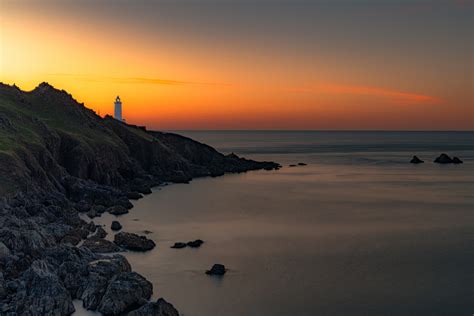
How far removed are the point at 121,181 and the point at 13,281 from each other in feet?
214

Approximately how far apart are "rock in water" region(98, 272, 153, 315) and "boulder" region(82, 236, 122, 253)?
1374 centimetres

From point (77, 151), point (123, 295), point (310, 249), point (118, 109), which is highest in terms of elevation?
point (118, 109)

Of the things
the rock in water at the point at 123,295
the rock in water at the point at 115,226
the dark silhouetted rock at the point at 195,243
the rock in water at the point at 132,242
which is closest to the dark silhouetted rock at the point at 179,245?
the dark silhouetted rock at the point at 195,243

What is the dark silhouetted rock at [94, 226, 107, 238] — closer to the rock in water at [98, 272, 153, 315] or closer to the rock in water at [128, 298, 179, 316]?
the rock in water at [98, 272, 153, 315]

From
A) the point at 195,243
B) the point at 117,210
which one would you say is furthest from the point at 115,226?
the point at 117,210

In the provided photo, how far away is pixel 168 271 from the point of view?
47.0 meters

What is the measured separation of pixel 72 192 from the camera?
8012 centimetres

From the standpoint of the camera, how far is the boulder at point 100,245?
50.7m

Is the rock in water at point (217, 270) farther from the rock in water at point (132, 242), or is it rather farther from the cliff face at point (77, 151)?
the cliff face at point (77, 151)

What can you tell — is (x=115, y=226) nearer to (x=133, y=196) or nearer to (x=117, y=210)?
(x=117, y=210)

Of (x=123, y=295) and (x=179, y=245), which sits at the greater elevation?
(x=123, y=295)

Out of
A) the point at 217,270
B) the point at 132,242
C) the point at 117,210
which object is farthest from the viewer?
the point at 117,210

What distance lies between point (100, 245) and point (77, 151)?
157 ft

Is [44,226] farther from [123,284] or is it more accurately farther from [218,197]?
[218,197]
